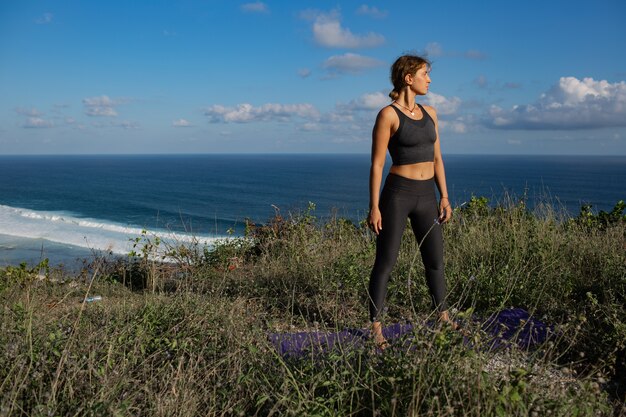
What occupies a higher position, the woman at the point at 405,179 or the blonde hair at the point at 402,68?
the blonde hair at the point at 402,68

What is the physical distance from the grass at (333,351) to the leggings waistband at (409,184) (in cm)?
88

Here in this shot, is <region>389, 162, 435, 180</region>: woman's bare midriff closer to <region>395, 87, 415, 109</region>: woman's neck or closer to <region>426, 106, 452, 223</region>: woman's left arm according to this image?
<region>426, 106, 452, 223</region>: woman's left arm

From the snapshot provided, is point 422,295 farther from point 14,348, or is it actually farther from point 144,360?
point 14,348

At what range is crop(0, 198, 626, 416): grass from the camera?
7.67ft

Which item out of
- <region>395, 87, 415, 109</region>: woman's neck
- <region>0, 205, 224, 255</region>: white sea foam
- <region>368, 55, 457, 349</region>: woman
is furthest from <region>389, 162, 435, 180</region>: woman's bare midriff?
<region>0, 205, 224, 255</region>: white sea foam

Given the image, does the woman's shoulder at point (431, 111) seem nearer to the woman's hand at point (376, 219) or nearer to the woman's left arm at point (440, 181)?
the woman's left arm at point (440, 181)

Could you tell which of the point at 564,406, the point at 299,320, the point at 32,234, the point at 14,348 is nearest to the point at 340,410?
the point at 564,406

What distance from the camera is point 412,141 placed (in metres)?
3.74

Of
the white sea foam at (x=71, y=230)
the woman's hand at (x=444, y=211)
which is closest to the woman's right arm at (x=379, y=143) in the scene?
the woman's hand at (x=444, y=211)

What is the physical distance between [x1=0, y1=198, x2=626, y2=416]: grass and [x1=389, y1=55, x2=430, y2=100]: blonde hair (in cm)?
149

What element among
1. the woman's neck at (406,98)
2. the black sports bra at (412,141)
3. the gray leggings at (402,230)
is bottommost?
the gray leggings at (402,230)

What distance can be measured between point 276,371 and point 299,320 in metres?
1.81

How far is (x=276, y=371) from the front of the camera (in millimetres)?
2822

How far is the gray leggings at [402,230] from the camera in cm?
377
